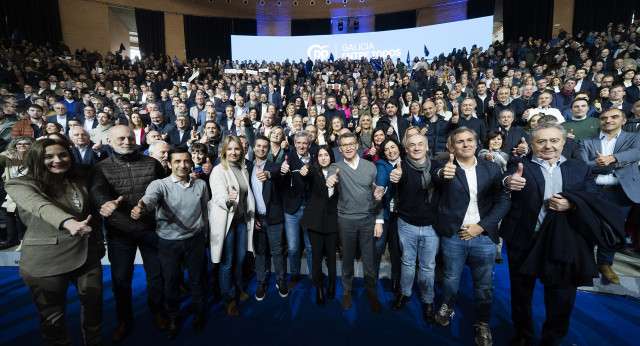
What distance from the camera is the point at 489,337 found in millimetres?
2240

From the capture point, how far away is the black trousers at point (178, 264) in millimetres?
2275

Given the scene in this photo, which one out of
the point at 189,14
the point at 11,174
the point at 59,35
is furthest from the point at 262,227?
the point at 189,14

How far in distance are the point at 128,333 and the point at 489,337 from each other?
10.9ft

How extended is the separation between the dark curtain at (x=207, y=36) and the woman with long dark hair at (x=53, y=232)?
20.9 m

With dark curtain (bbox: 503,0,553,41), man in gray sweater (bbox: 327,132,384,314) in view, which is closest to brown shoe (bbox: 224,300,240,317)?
man in gray sweater (bbox: 327,132,384,314)

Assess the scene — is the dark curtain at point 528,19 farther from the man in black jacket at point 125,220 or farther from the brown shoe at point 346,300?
the man in black jacket at point 125,220

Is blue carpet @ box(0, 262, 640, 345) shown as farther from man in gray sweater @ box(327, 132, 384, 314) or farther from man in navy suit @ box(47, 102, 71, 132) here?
man in navy suit @ box(47, 102, 71, 132)

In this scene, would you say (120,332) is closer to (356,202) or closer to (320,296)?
(320,296)

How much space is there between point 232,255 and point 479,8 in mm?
22242

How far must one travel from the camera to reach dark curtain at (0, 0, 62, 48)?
13.5 m

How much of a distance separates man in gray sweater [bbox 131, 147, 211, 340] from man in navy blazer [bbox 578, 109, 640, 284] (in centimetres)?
405

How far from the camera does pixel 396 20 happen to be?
20078 millimetres

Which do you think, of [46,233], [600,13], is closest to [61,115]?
[46,233]

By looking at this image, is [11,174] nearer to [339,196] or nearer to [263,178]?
[263,178]
